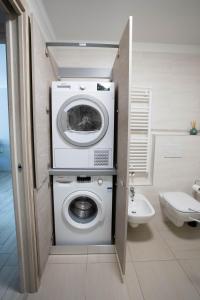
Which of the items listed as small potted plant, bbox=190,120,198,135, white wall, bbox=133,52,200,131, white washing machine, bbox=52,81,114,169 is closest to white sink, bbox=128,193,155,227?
white washing machine, bbox=52,81,114,169

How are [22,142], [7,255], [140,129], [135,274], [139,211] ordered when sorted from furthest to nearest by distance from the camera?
[140,129]
[139,211]
[7,255]
[135,274]
[22,142]

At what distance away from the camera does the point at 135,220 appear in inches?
68.2

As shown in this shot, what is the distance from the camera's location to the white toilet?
1.77 m

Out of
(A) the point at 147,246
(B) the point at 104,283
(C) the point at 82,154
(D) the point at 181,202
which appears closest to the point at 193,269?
(A) the point at 147,246

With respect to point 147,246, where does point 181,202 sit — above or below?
above

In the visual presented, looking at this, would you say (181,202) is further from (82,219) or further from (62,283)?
(62,283)

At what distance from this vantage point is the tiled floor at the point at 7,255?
1286mm

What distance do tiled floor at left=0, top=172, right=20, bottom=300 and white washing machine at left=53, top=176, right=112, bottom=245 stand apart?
0.44 metres

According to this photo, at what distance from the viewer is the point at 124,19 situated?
5.60ft

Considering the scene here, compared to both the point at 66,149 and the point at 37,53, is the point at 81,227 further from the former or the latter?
the point at 37,53

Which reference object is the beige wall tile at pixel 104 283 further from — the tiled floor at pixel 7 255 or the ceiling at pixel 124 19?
the ceiling at pixel 124 19

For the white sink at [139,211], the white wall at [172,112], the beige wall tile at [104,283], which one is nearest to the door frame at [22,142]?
the beige wall tile at [104,283]

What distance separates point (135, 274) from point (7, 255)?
49.0 inches

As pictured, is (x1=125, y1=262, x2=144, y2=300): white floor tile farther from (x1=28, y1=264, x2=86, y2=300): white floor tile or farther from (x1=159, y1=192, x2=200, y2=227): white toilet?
(x1=159, y1=192, x2=200, y2=227): white toilet
